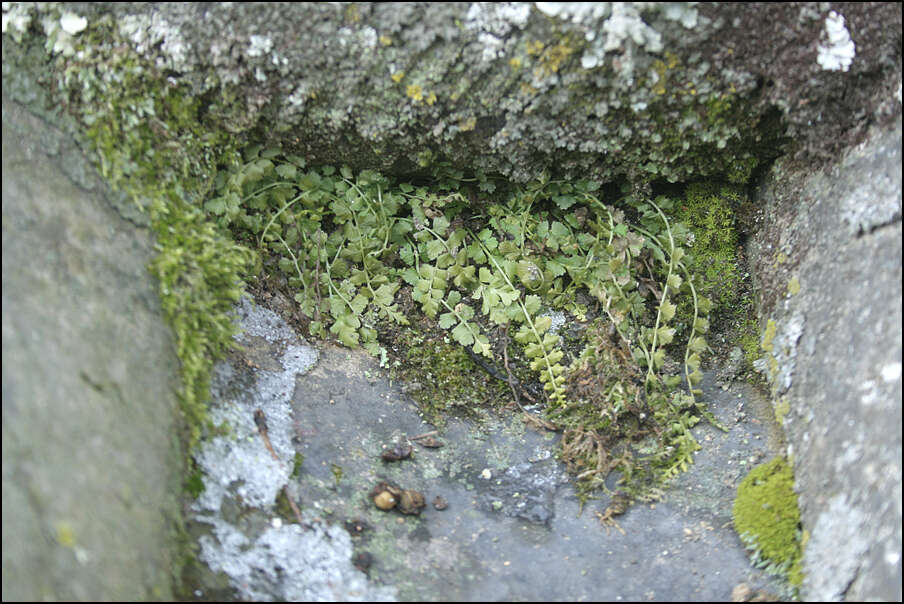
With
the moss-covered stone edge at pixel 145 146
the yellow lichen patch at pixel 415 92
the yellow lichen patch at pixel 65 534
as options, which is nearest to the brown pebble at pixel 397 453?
the moss-covered stone edge at pixel 145 146

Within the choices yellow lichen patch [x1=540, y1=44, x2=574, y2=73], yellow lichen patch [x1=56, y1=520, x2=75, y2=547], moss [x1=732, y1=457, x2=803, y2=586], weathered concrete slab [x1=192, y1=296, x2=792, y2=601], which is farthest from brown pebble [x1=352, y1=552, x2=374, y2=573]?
yellow lichen patch [x1=540, y1=44, x2=574, y2=73]

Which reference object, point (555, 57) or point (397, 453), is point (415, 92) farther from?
point (397, 453)

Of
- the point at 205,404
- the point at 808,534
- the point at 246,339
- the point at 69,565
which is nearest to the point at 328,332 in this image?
the point at 246,339

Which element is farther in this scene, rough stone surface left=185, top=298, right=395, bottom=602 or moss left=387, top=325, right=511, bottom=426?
moss left=387, top=325, right=511, bottom=426

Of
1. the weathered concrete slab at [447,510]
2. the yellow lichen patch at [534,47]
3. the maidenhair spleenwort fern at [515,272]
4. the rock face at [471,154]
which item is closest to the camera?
the rock face at [471,154]

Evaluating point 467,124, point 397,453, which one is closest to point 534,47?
point 467,124

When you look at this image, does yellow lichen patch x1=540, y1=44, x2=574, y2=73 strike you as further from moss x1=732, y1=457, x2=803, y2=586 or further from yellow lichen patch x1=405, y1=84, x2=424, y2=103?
moss x1=732, y1=457, x2=803, y2=586

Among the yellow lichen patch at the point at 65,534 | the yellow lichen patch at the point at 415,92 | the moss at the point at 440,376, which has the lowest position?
the yellow lichen patch at the point at 65,534

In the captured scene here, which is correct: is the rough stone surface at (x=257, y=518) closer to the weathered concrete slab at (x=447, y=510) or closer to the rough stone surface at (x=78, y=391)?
the weathered concrete slab at (x=447, y=510)
